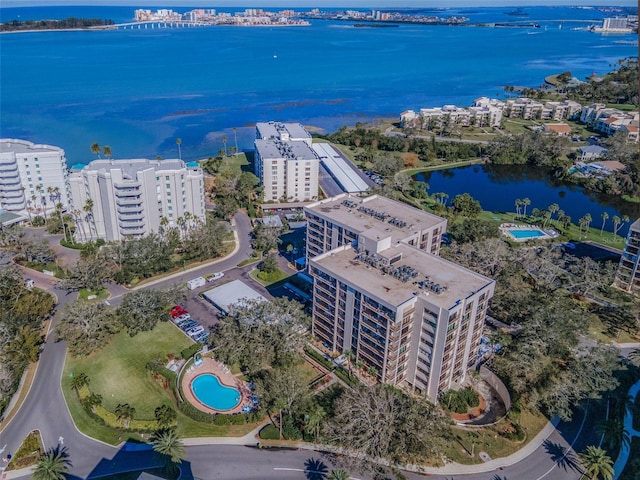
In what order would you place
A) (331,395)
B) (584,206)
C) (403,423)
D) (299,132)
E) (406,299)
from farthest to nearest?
(299,132) < (584,206) < (331,395) < (406,299) < (403,423)

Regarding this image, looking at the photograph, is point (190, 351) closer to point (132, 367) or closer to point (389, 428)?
point (132, 367)

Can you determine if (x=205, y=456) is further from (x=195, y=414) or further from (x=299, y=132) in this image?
(x=299, y=132)

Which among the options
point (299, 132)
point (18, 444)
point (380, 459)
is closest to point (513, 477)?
point (380, 459)

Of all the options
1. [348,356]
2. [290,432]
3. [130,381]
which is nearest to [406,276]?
[348,356]

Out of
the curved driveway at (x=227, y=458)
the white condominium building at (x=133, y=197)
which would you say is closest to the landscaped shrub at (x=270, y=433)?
the curved driveway at (x=227, y=458)

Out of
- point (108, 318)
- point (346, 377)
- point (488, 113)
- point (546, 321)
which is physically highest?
point (488, 113)

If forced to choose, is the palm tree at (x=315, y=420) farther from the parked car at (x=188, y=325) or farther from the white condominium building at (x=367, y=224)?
the white condominium building at (x=367, y=224)

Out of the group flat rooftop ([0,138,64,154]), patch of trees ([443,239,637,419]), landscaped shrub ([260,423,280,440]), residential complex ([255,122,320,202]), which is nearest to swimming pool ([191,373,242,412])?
landscaped shrub ([260,423,280,440])
